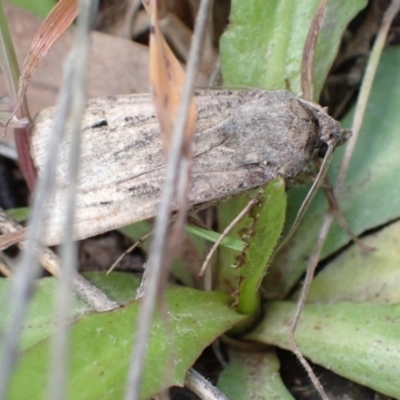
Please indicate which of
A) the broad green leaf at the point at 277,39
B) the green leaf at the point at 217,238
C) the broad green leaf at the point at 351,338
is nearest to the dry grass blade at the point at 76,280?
the green leaf at the point at 217,238

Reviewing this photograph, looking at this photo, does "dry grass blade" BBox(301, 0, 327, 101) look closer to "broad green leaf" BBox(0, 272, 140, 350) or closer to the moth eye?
the moth eye

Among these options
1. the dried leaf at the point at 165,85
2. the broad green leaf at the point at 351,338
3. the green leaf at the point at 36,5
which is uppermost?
the green leaf at the point at 36,5

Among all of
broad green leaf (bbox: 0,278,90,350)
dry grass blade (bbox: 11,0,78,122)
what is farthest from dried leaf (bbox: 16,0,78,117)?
broad green leaf (bbox: 0,278,90,350)

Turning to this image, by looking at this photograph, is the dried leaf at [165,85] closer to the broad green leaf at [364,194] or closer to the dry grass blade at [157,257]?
the dry grass blade at [157,257]

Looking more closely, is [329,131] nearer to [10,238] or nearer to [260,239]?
[260,239]

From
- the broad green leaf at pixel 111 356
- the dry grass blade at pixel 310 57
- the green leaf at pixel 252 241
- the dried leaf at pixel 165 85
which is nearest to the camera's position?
the dried leaf at pixel 165 85

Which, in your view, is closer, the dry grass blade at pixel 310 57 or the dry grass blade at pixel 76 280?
the dry grass blade at pixel 76 280

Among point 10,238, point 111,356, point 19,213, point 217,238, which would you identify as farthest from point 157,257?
point 19,213

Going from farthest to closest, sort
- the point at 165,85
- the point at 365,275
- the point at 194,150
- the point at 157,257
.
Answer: the point at 365,275
the point at 194,150
the point at 165,85
the point at 157,257
